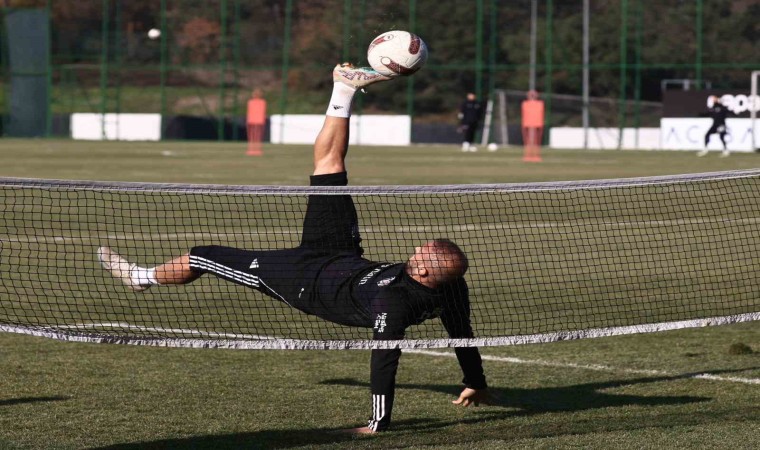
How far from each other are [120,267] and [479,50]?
53.0 meters

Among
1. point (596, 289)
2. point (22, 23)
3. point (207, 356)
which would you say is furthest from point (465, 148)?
point (207, 356)

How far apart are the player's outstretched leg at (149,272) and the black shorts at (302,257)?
0.08 m

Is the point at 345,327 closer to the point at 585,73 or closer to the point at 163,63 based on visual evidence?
the point at 585,73

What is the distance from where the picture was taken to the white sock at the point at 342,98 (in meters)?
8.02

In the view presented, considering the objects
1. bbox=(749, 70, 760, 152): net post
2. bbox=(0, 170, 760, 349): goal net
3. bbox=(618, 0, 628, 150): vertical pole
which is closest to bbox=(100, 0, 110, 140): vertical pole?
bbox=(618, 0, 628, 150): vertical pole

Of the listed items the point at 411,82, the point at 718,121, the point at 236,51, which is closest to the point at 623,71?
the point at 411,82

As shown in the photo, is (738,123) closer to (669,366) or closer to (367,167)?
(367,167)

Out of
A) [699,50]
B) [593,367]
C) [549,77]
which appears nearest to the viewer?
[593,367]

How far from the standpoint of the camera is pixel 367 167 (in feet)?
112

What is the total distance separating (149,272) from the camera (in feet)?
26.1

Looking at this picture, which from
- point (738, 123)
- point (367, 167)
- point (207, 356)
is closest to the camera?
point (207, 356)

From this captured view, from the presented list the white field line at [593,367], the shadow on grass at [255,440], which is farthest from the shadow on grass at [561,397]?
the shadow on grass at [255,440]

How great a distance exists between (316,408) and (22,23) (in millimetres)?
59045

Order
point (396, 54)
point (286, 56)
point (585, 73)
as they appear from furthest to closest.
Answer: point (286, 56), point (585, 73), point (396, 54)
